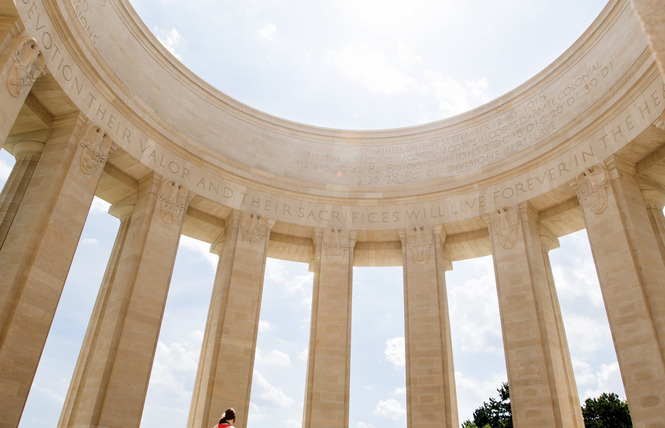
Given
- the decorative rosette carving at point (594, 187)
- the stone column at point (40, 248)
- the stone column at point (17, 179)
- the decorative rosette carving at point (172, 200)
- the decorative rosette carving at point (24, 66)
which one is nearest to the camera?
the stone column at point (40, 248)

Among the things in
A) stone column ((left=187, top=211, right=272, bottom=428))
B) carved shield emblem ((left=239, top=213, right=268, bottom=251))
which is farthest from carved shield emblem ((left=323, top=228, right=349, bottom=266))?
carved shield emblem ((left=239, top=213, right=268, bottom=251))

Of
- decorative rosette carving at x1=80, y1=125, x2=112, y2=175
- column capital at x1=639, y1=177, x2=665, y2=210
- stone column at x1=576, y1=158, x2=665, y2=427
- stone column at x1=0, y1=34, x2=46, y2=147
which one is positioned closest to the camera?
stone column at x1=0, y1=34, x2=46, y2=147

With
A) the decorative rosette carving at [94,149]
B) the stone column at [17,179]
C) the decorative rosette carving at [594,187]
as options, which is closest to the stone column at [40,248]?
the decorative rosette carving at [94,149]

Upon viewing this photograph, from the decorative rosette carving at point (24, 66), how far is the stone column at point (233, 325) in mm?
11578

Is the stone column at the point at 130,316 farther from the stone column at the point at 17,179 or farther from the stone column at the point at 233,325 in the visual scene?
the stone column at the point at 17,179

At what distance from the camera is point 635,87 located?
2061cm

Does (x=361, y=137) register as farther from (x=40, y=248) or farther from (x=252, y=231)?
(x=40, y=248)

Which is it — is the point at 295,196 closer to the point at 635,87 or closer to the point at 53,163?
the point at 53,163

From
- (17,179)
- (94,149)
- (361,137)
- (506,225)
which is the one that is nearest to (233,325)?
(94,149)

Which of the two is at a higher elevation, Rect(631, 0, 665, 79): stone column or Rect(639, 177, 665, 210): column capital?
Rect(639, 177, 665, 210): column capital

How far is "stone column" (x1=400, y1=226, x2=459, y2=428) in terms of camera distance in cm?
2278

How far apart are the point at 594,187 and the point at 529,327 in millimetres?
6774

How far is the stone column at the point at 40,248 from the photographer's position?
636 inches

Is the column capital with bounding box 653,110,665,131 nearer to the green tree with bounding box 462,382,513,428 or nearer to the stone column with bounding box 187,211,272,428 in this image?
the stone column with bounding box 187,211,272,428
